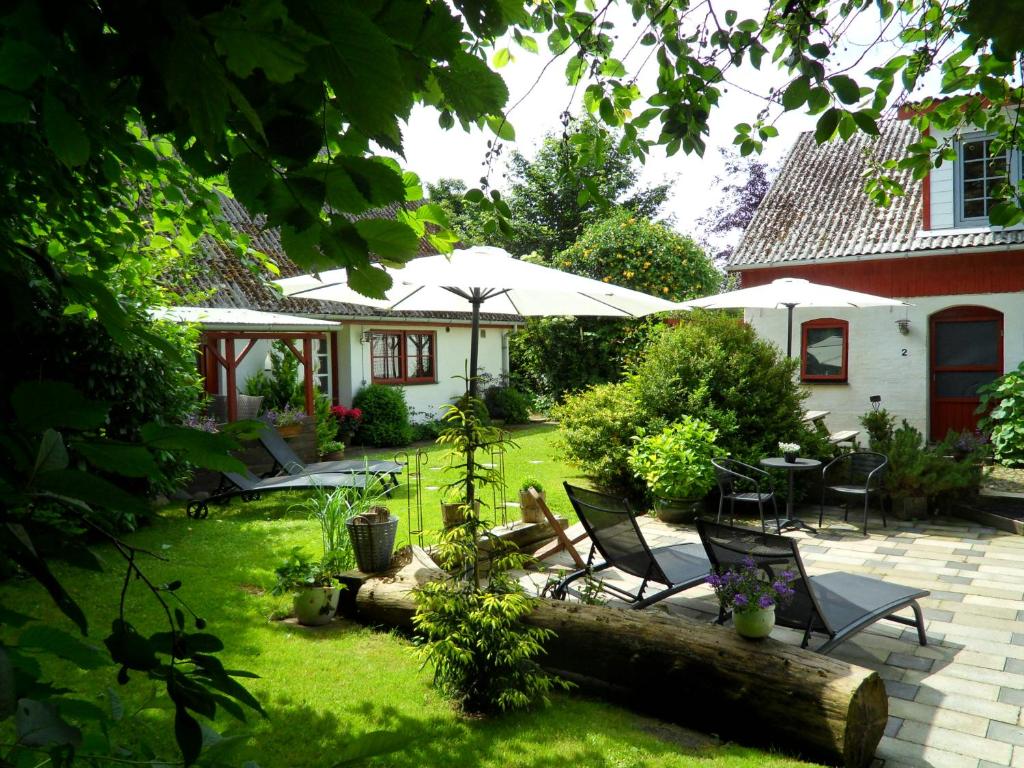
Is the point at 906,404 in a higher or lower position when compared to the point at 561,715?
higher

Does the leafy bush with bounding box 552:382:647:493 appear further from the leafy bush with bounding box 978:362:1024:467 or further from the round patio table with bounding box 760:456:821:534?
the leafy bush with bounding box 978:362:1024:467

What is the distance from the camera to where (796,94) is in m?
2.38

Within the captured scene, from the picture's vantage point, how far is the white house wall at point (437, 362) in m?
15.5

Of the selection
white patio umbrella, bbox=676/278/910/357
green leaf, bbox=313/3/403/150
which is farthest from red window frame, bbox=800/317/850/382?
green leaf, bbox=313/3/403/150

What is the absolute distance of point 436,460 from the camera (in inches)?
510

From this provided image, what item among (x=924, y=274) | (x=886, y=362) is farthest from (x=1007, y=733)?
(x=924, y=274)

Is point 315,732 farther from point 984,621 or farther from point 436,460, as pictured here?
point 436,460

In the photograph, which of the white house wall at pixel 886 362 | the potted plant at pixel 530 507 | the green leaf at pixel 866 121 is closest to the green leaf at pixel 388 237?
the green leaf at pixel 866 121

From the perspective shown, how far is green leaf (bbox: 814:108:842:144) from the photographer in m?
2.38

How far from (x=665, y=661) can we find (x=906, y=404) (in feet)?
35.8

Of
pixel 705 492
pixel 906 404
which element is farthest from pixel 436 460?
pixel 906 404

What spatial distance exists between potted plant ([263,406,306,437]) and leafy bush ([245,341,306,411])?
2.76 ft

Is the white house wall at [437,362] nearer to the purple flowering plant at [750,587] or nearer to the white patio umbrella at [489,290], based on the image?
the white patio umbrella at [489,290]

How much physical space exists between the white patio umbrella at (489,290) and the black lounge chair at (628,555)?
4.31 ft
